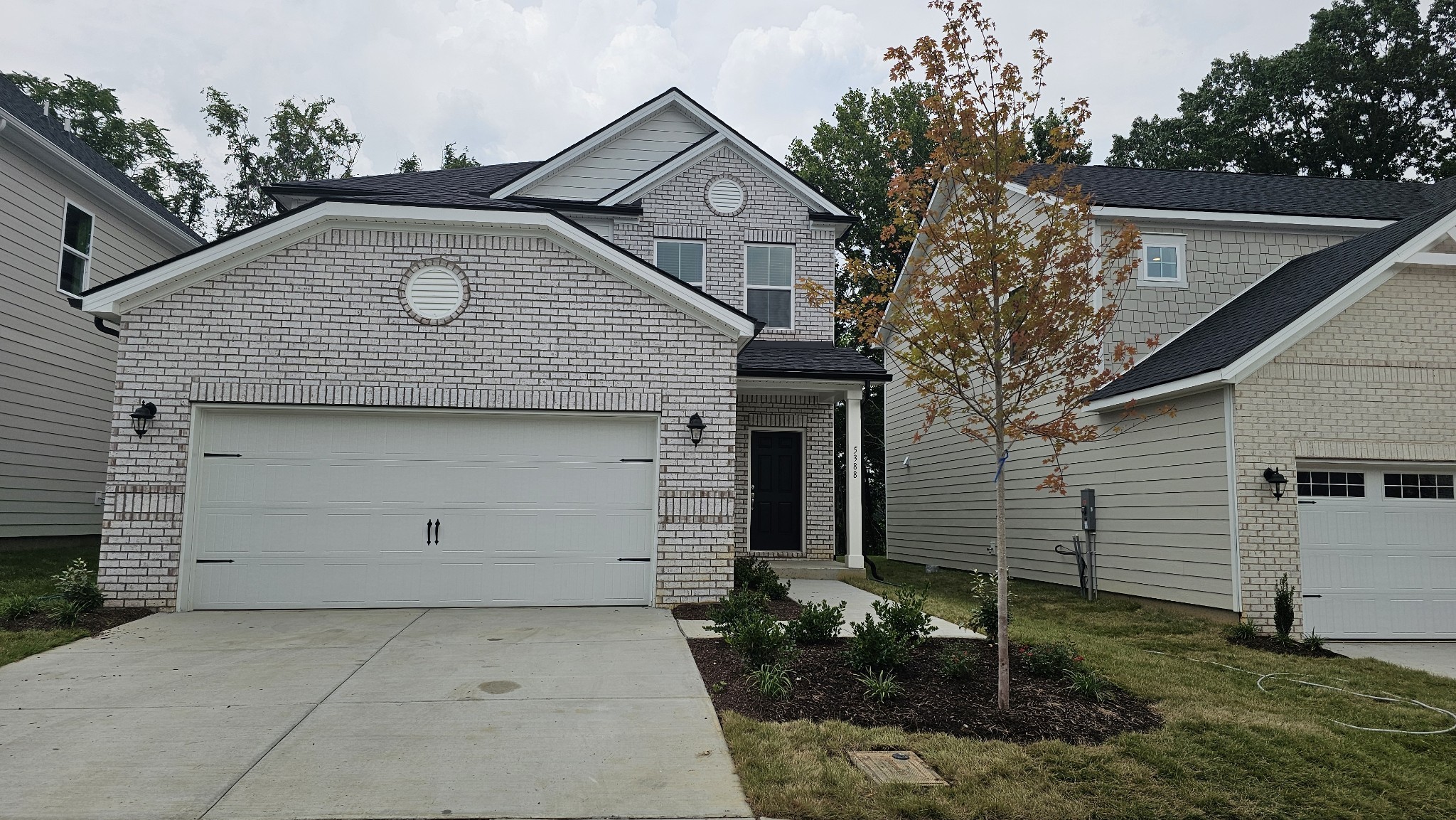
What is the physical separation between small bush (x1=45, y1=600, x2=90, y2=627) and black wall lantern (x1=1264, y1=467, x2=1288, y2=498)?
40.6ft

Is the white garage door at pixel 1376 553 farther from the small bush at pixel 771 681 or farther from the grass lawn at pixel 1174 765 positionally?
the small bush at pixel 771 681

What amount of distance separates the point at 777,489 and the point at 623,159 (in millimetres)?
6665

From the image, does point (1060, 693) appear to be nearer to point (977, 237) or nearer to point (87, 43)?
point (977, 237)

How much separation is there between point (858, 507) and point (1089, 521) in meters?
3.42

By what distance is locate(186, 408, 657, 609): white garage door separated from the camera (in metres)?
9.41

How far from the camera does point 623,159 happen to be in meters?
15.9

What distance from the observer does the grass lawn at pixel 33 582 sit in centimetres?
725

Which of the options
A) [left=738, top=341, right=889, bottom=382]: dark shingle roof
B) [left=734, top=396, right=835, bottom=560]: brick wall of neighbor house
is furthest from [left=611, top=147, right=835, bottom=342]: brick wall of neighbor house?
[left=734, top=396, right=835, bottom=560]: brick wall of neighbor house

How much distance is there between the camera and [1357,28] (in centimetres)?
2742

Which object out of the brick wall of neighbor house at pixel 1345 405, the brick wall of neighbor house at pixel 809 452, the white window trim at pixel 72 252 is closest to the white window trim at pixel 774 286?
the brick wall of neighbor house at pixel 809 452

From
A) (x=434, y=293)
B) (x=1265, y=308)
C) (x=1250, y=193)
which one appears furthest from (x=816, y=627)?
(x=1250, y=193)

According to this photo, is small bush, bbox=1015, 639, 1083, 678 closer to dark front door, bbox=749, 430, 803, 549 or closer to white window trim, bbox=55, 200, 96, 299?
dark front door, bbox=749, 430, 803, 549

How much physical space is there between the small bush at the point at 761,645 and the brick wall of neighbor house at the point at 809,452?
24.1 ft

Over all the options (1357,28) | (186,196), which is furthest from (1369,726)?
(186,196)
